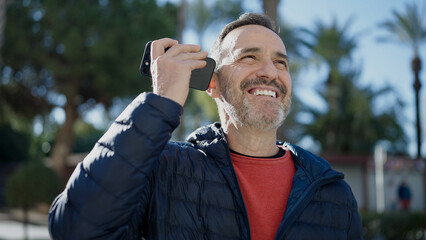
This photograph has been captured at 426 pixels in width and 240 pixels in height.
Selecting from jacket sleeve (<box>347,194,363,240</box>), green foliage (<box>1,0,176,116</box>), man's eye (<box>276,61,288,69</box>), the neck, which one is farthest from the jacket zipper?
green foliage (<box>1,0,176,116</box>)

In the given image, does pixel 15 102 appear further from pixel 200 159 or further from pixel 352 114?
pixel 200 159

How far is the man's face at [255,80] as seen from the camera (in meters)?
1.98

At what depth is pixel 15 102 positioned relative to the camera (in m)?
23.6

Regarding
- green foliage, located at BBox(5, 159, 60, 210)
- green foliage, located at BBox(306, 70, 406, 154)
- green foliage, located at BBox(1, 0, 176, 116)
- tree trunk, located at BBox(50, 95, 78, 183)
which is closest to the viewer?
green foliage, located at BBox(5, 159, 60, 210)

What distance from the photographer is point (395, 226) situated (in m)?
10.7

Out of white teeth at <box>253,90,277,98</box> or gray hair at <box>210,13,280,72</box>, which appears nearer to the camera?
white teeth at <box>253,90,277,98</box>

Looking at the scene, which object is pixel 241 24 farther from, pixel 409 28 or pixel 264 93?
pixel 409 28

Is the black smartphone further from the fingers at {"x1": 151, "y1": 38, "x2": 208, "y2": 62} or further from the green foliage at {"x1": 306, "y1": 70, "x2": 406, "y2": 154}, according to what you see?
the green foliage at {"x1": 306, "y1": 70, "x2": 406, "y2": 154}

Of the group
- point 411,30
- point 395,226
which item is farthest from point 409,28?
point 395,226

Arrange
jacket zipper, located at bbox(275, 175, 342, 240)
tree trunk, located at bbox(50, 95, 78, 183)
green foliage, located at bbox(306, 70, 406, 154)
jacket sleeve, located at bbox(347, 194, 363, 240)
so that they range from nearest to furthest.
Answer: jacket zipper, located at bbox(275, 175, 342, 240) < jacket sleeve, located at bbox(347, 194, 363, 240) < tree trunk, located at bbox(50, 95, 78, 183) < green foliage, located at bbox(306, 70, 406, 154)

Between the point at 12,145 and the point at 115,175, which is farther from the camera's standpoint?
the point at 12,145

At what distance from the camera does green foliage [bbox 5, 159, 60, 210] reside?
14.1 m

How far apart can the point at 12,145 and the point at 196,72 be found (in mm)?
31036

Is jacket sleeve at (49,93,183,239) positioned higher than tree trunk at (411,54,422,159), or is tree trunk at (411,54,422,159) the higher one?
jacket sleeve at (49,93,183,239)
